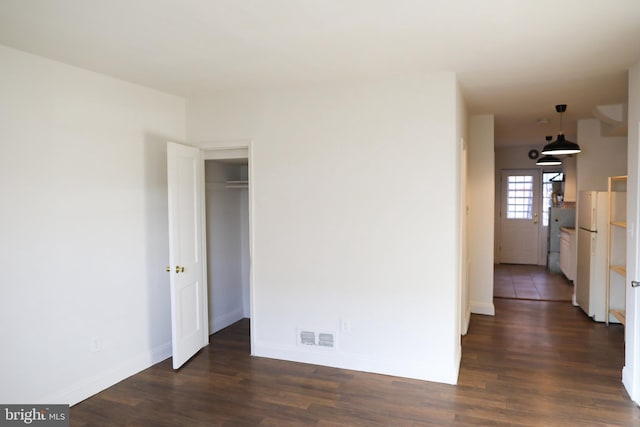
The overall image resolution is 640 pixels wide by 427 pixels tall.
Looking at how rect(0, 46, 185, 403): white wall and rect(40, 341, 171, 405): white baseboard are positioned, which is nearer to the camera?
rect(0, 46, 185, 403): white wall

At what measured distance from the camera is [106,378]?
135 inches

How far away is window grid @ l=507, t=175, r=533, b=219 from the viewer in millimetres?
9148

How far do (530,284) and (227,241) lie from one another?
5.37 m

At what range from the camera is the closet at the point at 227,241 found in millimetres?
4773

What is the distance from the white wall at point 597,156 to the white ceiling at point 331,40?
5.92 feet

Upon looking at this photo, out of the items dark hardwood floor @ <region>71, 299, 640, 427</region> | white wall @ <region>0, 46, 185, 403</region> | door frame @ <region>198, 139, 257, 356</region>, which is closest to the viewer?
white wall @ <region>0, 46, 185, 403</region>

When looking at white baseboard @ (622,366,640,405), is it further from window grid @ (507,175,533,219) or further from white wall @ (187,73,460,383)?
window grid @ (507,175,533,219)

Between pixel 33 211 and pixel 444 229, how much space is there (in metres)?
3.12

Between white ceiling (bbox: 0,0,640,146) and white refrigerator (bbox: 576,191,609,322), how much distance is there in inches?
67.6

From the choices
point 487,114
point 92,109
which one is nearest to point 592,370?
point 487,114

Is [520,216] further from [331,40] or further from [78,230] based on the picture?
[78,230]

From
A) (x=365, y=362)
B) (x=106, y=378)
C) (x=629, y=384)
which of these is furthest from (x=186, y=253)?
(x=629, y=384)

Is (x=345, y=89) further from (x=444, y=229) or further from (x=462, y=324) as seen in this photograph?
(x=462, y=324)

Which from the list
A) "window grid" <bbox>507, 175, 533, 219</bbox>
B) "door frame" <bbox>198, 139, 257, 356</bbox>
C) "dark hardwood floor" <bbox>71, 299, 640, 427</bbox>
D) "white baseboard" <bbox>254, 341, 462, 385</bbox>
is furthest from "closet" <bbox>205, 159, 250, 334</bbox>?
"window grid" <bbox>507, 175, 533, 219</bbox>
